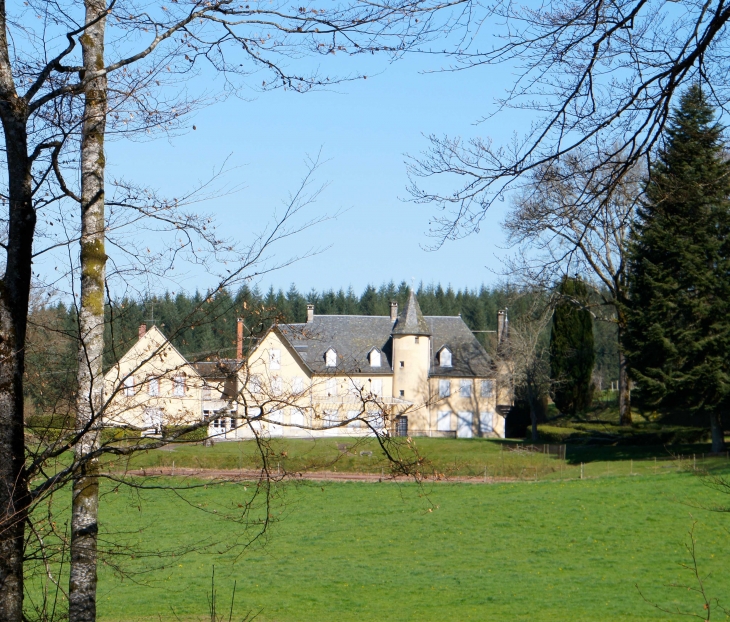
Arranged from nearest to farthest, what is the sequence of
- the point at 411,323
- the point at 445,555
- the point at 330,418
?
the point at 330,418 < the point at 445,555 < the point at 411,323

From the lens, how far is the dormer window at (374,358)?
1741 inches

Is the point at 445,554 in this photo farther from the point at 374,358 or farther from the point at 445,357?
the point at 445,357

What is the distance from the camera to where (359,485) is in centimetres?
2616

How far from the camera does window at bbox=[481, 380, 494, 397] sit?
1743 inches

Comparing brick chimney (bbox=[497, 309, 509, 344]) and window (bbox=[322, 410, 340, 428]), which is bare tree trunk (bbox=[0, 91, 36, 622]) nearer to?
window (bbox=[322, 410, 340, 428])

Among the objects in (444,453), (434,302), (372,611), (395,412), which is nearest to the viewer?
(395,412)

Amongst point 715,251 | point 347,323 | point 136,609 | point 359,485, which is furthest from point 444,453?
point 136,609

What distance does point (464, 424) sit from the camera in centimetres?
4362

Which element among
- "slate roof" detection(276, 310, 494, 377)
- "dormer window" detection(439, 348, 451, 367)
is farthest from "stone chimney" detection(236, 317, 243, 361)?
"dormer window" detection(439, 348, 451, 367)

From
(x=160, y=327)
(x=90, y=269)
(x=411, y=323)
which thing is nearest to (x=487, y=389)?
(x=411, y=323)

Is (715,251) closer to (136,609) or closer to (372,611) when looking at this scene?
(372,611)

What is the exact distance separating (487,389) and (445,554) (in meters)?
26.6

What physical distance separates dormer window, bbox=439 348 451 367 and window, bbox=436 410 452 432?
320 centimetres

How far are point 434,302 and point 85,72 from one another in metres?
83.8
